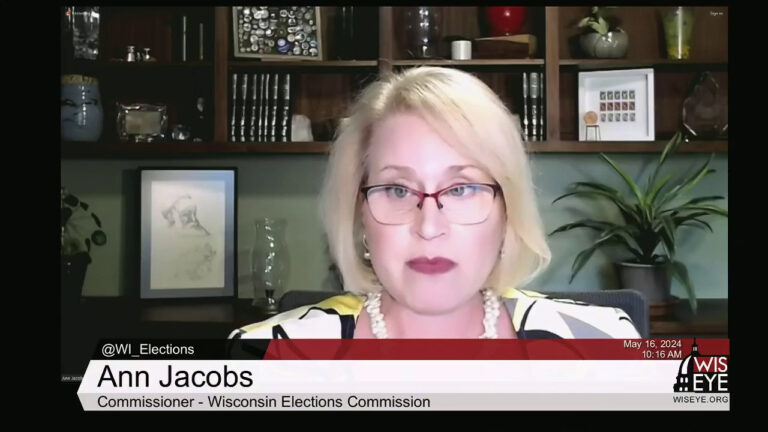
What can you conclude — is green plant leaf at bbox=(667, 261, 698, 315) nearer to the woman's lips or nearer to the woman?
the woman

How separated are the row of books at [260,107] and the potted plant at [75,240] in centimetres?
35

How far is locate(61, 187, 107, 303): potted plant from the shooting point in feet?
4.91

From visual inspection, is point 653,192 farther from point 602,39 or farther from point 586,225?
point 602,39

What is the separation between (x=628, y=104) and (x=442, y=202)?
78 centimetres

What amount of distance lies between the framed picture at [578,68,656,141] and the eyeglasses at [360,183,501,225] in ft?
2.30

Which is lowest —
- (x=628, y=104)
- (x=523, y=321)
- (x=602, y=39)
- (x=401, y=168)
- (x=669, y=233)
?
(x=523, y=321)

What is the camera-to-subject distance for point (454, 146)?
106cm

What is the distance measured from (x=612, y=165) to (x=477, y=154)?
739mm

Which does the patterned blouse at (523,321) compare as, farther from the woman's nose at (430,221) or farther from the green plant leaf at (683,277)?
the green plant leaf at (683,277)

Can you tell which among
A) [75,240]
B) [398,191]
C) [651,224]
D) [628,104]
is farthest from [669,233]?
[75,240]

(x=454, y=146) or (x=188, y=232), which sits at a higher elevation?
(x=454, y=146)

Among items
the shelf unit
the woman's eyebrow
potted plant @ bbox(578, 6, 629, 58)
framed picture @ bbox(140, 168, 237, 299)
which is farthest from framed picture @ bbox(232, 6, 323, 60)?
the woman's eyebrow
